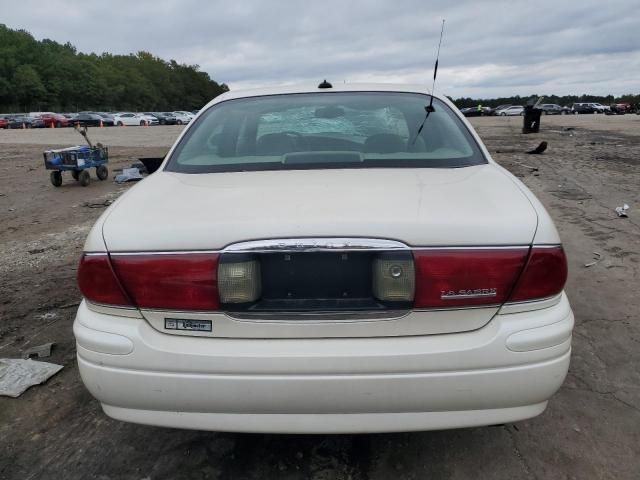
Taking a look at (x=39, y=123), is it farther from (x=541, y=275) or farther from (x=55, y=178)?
(x=541, y=275)

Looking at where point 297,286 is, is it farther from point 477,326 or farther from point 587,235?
point 587,235

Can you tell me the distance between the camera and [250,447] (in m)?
2.39

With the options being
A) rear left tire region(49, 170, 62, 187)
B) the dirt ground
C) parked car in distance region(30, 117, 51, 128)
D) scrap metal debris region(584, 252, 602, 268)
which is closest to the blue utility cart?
rear left tire region(49, 170, 62, 187)

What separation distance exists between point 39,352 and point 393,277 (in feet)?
8.48

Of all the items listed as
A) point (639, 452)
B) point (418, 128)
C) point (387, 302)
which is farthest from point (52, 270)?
point (639, 452)

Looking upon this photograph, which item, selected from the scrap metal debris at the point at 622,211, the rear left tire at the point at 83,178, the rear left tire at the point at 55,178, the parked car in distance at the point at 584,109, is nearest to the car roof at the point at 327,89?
the scrap metal debris at the point at 622,211

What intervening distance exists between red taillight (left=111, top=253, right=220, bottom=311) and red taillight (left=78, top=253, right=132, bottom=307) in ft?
0.11

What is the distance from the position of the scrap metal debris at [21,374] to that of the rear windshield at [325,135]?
146 cm

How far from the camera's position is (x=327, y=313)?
5.89 feet

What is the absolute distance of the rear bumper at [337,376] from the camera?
1.76 m

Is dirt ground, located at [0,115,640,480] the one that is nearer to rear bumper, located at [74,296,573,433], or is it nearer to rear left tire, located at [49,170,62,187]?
rear bumper, located at [74,296,573,433]

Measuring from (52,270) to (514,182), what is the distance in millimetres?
4388

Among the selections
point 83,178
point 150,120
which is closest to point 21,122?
point 150,120

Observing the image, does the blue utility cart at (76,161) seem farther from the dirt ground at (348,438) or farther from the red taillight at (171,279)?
the red taillight at (171,279)
